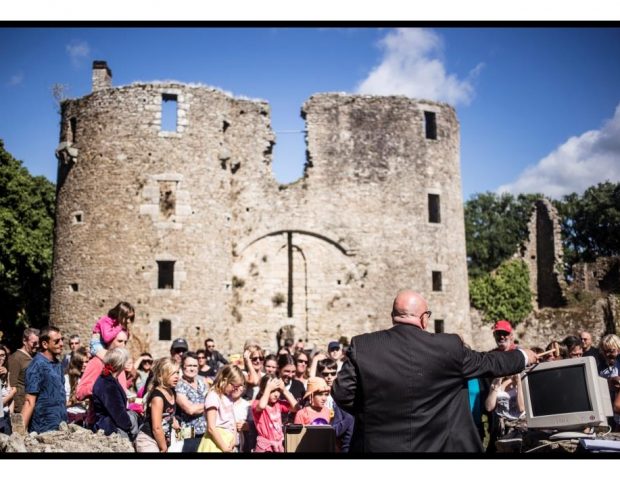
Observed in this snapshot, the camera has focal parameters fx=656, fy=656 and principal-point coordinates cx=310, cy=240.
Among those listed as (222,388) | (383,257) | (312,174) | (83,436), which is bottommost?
(83,436)

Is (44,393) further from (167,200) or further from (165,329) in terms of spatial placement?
(167,200)

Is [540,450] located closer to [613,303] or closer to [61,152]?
[61,152]

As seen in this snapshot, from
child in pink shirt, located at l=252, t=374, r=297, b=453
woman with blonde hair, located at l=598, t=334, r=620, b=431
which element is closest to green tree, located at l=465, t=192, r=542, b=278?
woman with blonde hair, located at l=598, t=334, r=620, b=431

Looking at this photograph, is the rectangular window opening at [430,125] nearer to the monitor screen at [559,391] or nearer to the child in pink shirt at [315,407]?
the child in pink shirt at [315,407]

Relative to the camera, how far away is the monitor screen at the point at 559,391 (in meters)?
5.93

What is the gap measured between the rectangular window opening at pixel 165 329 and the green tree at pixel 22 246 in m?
8.77

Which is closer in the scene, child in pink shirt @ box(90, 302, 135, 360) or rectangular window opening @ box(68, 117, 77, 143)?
child in pink shirt @ box(90, 302, 135, 360)

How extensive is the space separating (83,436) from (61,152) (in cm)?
1566

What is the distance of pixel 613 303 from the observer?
25266 millimetres

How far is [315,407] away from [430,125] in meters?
18.4

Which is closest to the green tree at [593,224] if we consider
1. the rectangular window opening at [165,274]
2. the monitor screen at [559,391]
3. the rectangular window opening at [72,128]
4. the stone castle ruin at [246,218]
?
the stone castle ruin at [246,218]

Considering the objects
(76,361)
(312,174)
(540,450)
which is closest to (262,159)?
(312,174)

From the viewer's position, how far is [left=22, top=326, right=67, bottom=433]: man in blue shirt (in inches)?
308

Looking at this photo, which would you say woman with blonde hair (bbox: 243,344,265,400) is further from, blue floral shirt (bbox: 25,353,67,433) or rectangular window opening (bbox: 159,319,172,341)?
rectangular window opening (bbox: 159,319,172,341)
